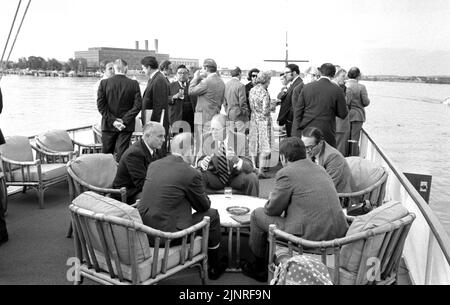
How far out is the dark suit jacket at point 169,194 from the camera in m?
2.91

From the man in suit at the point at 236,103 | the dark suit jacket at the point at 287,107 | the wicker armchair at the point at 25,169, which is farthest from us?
the man in suit at the point at 236,103

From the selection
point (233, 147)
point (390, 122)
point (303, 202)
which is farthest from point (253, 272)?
point (390, 122)

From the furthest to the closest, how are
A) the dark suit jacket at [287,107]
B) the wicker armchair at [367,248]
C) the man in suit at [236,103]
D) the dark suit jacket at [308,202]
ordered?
1. the man in suit at [236,103]
2. the dark suit jacket at [287,107]
3. the dark suit jacket at [308,202]
4. the wicker armchair at [367,248]

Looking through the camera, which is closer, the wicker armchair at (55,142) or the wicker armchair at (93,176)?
the wicker armchair at (93,176)

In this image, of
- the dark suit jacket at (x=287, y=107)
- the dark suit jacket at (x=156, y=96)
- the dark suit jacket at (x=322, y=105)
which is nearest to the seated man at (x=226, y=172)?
the dark suit jacket at (x=322, y=105)

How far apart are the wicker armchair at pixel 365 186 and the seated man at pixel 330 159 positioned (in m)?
0.13

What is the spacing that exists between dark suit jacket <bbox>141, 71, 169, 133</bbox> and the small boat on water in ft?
5.50

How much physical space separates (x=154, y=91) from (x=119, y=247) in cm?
362

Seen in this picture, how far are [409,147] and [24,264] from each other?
133ft

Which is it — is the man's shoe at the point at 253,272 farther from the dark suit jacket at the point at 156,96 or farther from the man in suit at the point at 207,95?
the man in suit at the point at 207,95

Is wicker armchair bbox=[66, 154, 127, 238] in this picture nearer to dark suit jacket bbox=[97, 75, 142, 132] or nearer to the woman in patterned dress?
dark suit jacket bbox=[97, 75, 142, 132]

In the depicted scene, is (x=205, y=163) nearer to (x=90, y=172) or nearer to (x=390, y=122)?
(x=90, y=172)

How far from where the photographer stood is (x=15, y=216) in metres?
Answer: 4.75
